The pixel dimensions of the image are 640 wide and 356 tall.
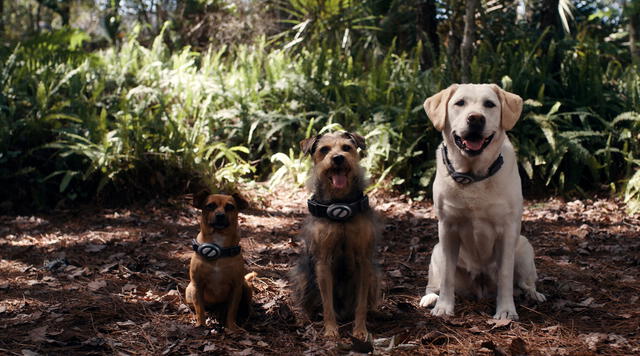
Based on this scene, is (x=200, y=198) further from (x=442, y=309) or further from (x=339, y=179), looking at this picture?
(x=442, y=309)

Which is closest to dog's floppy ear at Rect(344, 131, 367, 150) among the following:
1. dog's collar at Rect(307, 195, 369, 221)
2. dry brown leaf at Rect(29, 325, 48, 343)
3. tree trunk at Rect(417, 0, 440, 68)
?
dog's collar at Rect(307, 195, 369, 221)

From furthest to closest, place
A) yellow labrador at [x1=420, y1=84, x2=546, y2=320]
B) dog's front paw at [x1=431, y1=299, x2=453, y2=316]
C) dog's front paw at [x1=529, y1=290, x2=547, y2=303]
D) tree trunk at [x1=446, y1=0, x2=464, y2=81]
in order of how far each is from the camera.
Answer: tree trunk at [x1=446, y1=0, x2=464, y2=81] → dog's front paw at [x1=529, y1=290, x2=547, y2=303] → dog's front paw at [x1=431, y1=299, x2=453, y2=316] → yellow labrador at [x1=420, y1=84, x2=546, y2=320]

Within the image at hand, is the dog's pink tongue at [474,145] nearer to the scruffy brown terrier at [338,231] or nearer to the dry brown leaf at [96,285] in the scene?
the scruffy brown terrier at [338,231]

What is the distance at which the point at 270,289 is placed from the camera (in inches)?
189

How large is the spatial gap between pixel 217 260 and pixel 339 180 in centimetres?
93

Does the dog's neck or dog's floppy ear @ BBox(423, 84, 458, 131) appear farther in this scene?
dog's floppy ear @ BBox(423, 84, 458, 131)

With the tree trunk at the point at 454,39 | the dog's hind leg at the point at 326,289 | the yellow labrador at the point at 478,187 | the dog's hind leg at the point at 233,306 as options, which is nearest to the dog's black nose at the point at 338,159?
the dog's hind leg at the point at 326,289

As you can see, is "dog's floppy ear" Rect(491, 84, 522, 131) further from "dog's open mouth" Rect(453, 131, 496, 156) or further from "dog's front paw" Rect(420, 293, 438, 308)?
"dog's front paw" Rect(420, 293, 438, 308)

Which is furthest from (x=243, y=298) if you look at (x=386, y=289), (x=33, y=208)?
(x=33, y=208)

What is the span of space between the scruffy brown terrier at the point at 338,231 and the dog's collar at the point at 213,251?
0.51 m

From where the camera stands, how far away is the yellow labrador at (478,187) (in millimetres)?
3895

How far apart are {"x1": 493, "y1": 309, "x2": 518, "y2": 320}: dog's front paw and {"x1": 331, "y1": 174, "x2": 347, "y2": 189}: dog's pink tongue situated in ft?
4.64

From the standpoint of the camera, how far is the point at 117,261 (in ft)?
17.9

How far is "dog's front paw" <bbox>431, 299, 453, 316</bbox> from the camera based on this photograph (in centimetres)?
408
